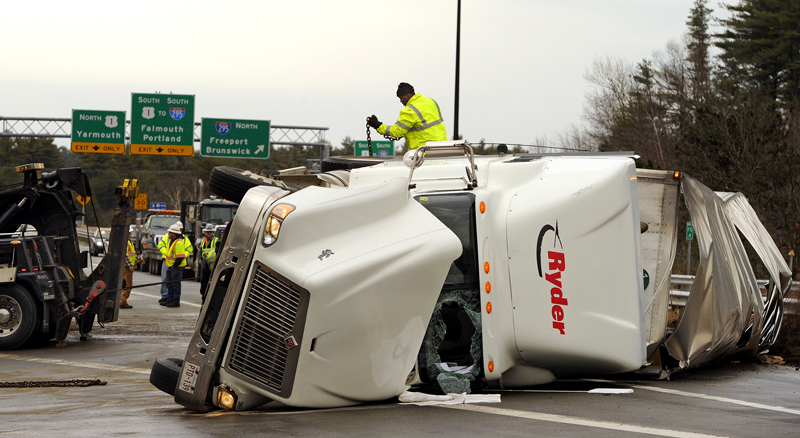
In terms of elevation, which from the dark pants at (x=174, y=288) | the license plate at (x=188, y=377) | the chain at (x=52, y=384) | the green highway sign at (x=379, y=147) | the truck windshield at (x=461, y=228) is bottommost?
the dark pants at (x=174, y=288)

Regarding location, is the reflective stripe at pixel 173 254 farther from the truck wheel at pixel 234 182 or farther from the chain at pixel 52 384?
the truck wheel at pixel 234 182

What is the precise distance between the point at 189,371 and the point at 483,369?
2.07 meters

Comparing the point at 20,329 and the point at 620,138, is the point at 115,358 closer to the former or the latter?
the point at 20,329

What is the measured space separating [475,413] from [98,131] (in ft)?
109

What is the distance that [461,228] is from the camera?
6891 mm

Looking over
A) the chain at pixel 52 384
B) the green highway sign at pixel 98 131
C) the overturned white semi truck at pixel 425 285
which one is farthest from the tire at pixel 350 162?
the green highway sign at pixel 98 131

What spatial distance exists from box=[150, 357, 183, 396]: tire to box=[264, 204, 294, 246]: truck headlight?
120 centimetres

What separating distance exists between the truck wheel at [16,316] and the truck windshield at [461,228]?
22.4ft

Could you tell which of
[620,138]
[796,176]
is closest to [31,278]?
[796,176]

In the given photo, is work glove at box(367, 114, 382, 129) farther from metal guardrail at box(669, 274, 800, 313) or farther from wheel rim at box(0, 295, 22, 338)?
wheel rim at box(0, 295, 22, 338)

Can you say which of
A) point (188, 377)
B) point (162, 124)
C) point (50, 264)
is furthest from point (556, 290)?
point (162, 124)

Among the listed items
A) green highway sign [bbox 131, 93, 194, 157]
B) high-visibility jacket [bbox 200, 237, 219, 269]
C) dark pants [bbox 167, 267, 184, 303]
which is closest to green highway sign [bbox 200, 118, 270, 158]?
green highway sign [bbox 131, 93, 194, 157]

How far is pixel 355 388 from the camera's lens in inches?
249

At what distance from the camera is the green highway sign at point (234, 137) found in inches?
1447
